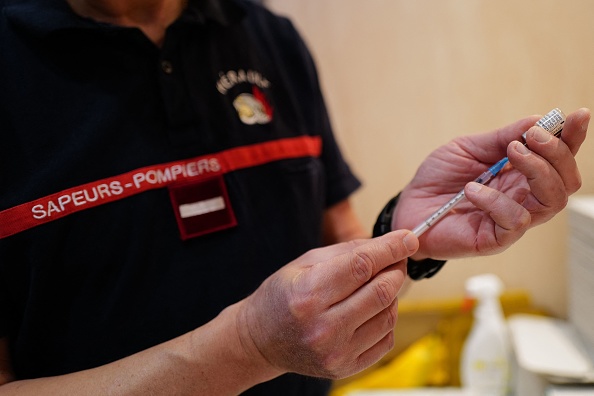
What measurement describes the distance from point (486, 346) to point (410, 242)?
61 cm

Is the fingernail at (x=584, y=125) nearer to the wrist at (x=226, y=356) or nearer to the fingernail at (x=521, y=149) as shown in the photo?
the fingernail at (x=521, y=149)

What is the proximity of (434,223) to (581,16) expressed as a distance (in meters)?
0.29

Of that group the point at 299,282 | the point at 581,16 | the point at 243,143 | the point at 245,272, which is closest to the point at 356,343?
the point at 299,282

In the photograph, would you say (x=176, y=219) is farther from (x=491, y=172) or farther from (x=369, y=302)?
(x=491, y=172)

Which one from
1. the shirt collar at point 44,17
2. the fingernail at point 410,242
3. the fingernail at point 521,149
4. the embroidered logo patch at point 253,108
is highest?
the shirt collar at point 44,17

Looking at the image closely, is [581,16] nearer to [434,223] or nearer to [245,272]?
[434,223]

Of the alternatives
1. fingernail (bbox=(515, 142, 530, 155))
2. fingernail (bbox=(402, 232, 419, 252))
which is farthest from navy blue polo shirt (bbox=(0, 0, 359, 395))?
fingernail (bbox=(515, 142, 530, 155))

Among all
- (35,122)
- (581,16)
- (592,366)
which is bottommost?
(592,366)

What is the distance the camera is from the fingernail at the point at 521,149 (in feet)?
1.65

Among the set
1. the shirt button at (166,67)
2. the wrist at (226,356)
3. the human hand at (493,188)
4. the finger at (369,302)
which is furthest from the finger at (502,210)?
the shirt button at (166,67)

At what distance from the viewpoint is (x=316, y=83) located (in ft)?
2.95

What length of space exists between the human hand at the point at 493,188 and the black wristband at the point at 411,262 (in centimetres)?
2

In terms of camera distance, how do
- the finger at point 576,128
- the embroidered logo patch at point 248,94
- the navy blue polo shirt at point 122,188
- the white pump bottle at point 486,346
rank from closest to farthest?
the finger at point 576,128 < the navy blue polo shirt at point 122,188 < the embroidered logo patch at point 248,94 < the white pump bottle at point 486,346

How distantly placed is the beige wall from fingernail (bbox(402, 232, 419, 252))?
19 cm
